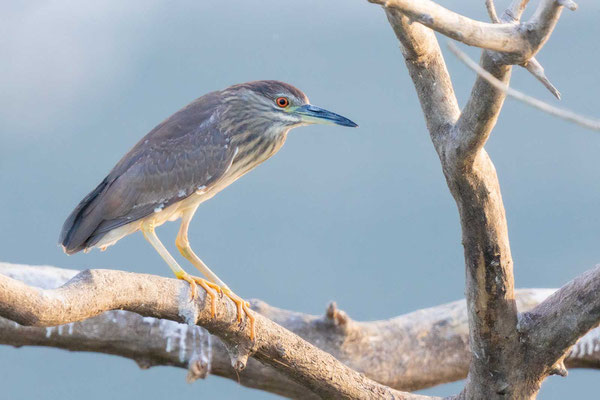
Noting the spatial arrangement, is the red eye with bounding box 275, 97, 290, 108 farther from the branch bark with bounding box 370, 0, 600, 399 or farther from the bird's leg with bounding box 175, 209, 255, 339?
the branch bark with bounding box 370, 0, 600, 399

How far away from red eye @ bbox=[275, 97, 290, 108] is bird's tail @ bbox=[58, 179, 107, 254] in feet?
3.31

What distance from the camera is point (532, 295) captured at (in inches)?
230

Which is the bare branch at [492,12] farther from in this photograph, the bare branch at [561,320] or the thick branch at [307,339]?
the thick branch at [307,339]

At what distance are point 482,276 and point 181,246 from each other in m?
1.89

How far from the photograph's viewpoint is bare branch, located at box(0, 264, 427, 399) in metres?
2.72

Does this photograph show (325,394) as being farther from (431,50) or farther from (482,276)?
(431,50)

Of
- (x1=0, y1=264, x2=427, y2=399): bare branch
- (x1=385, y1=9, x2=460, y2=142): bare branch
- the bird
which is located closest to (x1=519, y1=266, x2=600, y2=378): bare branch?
(x1=0, y1=264, x2=427, y2=399): bare branch

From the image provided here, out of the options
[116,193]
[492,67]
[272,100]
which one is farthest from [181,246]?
[492,67]

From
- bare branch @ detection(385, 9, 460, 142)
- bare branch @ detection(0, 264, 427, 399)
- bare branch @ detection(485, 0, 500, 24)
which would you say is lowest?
bare branch @ detection(0, 264, 427, 399)

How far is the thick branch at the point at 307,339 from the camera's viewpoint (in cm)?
520

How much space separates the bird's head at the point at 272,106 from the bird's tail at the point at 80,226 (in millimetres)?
833

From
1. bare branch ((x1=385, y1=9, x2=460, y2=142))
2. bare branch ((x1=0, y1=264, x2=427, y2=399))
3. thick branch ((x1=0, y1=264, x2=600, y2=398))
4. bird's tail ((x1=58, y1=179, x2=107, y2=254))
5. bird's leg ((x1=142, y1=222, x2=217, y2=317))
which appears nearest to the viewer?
bare branch ((x1=0, y1=264, x2=427, y2=399))

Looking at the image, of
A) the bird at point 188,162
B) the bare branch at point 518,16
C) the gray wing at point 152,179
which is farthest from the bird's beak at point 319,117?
the bare branch at point 518,16

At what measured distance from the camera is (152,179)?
439cm
